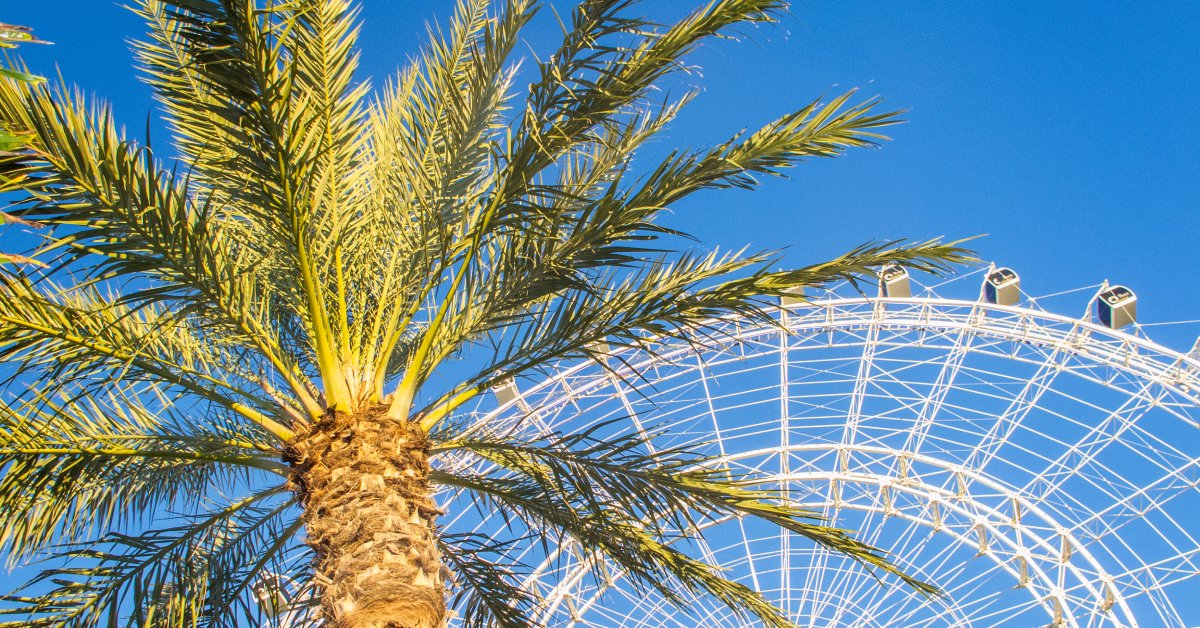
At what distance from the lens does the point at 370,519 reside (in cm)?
637

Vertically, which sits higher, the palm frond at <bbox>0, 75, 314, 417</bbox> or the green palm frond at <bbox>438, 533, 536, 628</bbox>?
the palm frond at <bbox>0, 75, 314, 417</bbox>

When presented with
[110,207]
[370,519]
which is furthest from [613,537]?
[110,207]

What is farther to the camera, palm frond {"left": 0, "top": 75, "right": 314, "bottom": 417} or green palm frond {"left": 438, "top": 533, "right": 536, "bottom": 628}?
green palm frond {"left": 438, "top": 533, "right": 536, "bottom": 628}

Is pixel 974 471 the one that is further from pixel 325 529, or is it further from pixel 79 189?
pixel 79 189

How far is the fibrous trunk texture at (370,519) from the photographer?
6062 mm

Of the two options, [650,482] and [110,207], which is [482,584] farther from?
[110,207]

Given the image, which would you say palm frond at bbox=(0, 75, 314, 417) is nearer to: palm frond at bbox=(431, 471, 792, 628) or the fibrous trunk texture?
the fibrous trunk texture

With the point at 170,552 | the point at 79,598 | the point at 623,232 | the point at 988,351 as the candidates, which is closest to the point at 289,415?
the point at 170,552

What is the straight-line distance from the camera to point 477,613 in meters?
8.00

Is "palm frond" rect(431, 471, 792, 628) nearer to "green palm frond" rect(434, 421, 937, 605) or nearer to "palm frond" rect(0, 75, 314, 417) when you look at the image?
"green palm frond" rect(434, 421, 937, 605)

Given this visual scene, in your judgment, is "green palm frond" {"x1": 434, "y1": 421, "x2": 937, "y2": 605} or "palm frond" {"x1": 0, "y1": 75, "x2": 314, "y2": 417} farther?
"green palm frond" {"x1": 434, "y1": 421, "x2": 937, "y2": 605}

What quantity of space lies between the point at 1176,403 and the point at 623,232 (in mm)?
12971

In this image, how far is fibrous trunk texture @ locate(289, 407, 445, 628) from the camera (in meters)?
6.06

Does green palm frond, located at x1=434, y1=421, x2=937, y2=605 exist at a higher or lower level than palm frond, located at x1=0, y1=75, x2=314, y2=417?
lower
